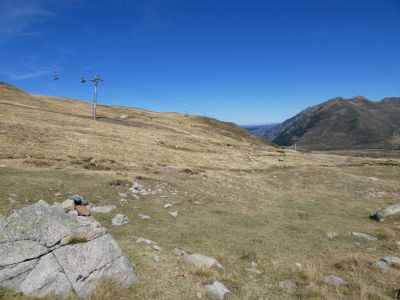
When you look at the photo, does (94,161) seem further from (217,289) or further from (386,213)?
(217,289)

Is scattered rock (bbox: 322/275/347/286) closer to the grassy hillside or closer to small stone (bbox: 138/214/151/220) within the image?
the grassy hillside

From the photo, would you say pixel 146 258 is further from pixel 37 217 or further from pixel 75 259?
pixel 37 217

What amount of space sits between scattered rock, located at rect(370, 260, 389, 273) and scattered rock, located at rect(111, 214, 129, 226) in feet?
46.5

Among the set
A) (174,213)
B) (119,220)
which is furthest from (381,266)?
(119,220)

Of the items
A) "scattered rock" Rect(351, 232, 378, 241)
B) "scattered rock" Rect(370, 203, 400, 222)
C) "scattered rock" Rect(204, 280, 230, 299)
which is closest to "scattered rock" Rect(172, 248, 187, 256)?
"scattered rock" Rect(204, 280, 230, 299)

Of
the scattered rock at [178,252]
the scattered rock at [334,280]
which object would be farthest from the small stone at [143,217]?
the scattered rock at [334,280]

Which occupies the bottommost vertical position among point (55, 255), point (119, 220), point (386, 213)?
point (119, 220)

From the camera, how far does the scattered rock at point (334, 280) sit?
48.0 ft

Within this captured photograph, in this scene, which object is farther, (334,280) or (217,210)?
(217,210)

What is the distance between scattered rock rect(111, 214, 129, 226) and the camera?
22.0 metres

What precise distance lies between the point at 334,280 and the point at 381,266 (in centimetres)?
347

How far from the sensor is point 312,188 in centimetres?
4541

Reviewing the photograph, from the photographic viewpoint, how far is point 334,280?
48.9ft

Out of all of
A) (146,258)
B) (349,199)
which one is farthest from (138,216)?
(349,199)
